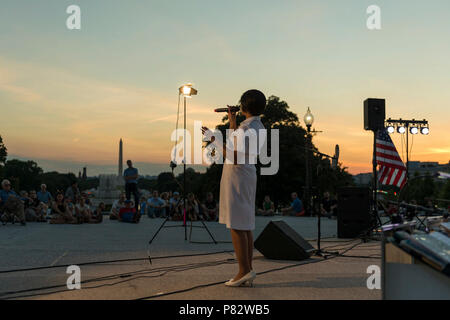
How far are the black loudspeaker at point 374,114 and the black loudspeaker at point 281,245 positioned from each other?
5209 millimetres

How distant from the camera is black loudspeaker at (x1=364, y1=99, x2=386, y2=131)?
36.7 feet

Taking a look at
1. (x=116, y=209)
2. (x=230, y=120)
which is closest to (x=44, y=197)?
(x=116, y=209)

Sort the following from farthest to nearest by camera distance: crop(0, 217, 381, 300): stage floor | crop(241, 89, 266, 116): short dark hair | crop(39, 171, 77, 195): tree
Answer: crop(39, 171, 77, 195): tree → crop(241, 89, 266, 116): short dark hair → crop(0, 217, 381, 300): stage floor

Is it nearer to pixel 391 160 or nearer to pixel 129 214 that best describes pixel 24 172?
pixel 129 214

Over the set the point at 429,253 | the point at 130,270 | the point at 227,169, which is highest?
the point at 227,169

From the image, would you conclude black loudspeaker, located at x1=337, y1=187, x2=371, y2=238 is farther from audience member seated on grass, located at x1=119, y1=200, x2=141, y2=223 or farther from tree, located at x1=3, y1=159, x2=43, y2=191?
tree, located at x1=3, y1=159, x2=43, y2=191

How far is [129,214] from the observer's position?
54.0 feet

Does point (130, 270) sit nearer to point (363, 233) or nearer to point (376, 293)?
point (376, 293)

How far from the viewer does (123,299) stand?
408cm

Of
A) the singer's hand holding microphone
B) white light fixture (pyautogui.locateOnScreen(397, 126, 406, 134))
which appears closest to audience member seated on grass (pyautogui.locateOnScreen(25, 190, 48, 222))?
the singer's hand holding microphone

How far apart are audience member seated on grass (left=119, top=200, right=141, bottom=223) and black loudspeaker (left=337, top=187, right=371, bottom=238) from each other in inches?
311

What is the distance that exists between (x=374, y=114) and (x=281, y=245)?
574 centimetres
